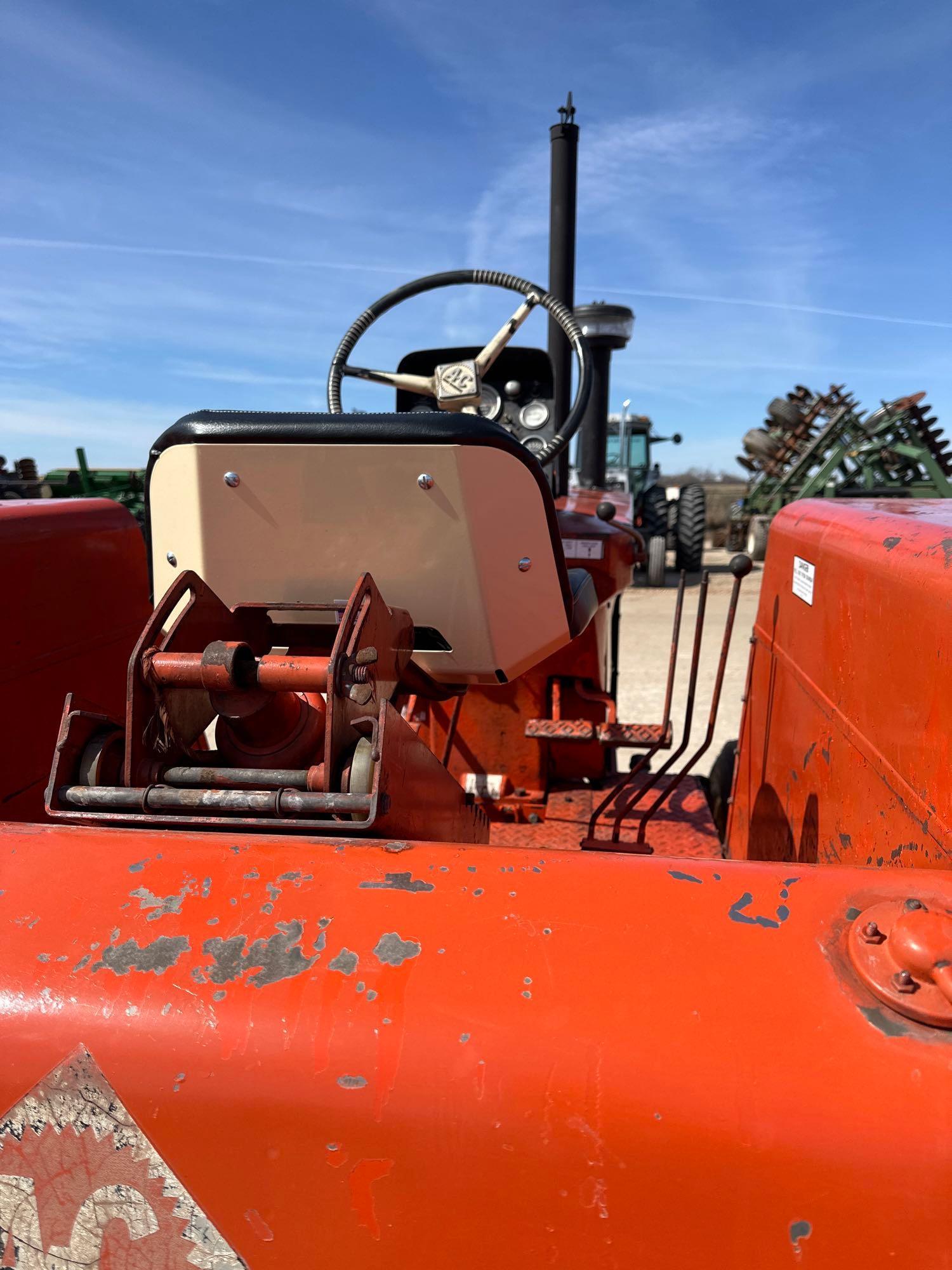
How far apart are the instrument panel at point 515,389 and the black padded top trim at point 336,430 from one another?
1.39m

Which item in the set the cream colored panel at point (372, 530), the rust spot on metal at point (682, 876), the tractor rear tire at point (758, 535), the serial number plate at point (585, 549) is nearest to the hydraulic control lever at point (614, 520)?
the serial number plate at point (585, 549)

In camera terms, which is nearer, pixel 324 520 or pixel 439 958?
pixel 439 958

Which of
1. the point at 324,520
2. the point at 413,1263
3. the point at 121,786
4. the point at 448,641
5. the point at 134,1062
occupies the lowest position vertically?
the point at 413,1263

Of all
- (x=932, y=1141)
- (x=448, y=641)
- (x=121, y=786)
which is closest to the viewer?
(x=932, y=1141)

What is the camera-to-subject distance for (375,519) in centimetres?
132

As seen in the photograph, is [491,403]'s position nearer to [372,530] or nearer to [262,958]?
[372,530]

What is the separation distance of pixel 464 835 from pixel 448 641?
34 cm

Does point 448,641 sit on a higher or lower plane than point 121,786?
higher

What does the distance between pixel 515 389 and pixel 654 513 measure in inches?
420

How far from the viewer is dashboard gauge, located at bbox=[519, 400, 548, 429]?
2.69m

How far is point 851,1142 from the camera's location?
61cm

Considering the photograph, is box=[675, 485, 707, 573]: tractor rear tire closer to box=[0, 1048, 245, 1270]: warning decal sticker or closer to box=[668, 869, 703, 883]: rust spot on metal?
box=[668, 869, 703, 883]: rust spot on metal

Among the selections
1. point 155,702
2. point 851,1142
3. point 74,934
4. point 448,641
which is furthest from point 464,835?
point 851,1142

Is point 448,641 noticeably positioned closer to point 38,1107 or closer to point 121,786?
point 121,786
